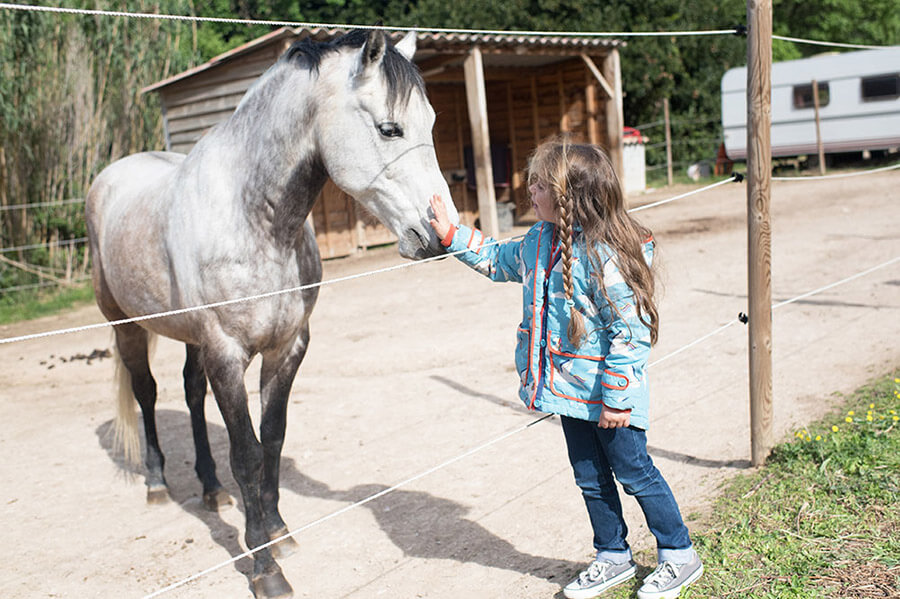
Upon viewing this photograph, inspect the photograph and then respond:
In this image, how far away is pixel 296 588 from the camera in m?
2.80

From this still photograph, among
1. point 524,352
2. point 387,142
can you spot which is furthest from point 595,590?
point 387,142

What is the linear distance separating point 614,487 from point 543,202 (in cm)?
97

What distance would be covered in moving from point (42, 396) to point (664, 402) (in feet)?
15.8

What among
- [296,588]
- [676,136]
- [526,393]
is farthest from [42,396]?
[676,136]

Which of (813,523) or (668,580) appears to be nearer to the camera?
(668,580)

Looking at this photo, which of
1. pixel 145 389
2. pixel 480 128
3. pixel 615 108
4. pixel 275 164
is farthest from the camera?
pixel 615 108

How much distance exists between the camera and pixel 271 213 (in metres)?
2.69

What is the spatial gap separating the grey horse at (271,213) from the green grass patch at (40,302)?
6.83 m

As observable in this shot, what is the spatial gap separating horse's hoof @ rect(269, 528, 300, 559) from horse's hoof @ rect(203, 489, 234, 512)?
0.72 meters

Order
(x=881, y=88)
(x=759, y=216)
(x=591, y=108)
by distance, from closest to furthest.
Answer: (x=759, y=216)
(x=591, y=108)
(x=881, y=88)

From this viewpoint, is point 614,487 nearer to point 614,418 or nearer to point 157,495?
point 614,418

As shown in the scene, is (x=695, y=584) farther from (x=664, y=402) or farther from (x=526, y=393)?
(x=664, y=402)

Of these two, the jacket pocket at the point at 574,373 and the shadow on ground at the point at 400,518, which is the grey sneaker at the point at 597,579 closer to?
the shadow on ground at the point at 400,518

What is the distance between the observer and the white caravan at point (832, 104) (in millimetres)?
15828
